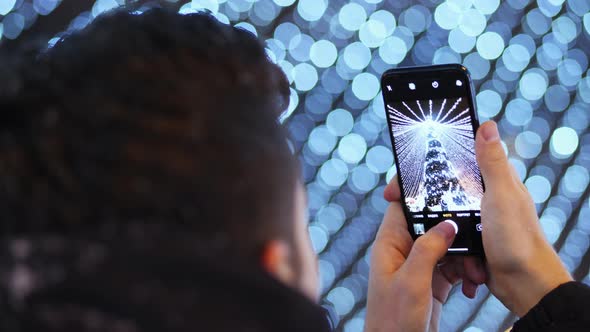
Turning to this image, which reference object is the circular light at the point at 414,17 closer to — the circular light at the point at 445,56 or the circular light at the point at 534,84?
the circular light at the point at 445,56

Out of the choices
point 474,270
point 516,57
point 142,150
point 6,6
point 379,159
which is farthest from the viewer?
point 516,57

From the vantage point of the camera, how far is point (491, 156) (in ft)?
2.26

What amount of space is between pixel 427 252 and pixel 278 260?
1.37ft

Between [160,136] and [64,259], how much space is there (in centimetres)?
7

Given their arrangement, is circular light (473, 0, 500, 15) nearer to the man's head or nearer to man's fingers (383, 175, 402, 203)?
man's fingers (383, 175, 402, 203)

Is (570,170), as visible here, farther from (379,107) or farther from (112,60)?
(112,60)

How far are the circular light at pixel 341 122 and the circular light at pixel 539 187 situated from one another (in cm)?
51

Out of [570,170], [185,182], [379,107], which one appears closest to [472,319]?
[570,170]

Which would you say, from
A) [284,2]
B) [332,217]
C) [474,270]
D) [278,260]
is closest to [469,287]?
[474,270]

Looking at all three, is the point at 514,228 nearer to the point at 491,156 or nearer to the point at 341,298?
the point at 491,156

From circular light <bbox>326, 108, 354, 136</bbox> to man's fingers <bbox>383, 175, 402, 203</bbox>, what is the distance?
66 cm

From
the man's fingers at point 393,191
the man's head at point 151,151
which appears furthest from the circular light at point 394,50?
the man's head at point 151,151

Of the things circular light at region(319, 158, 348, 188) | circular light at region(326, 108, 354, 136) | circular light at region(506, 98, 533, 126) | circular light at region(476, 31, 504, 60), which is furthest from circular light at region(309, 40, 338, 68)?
circular light at region(506, 98, 533, 126)

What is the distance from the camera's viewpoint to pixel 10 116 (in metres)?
0.32
